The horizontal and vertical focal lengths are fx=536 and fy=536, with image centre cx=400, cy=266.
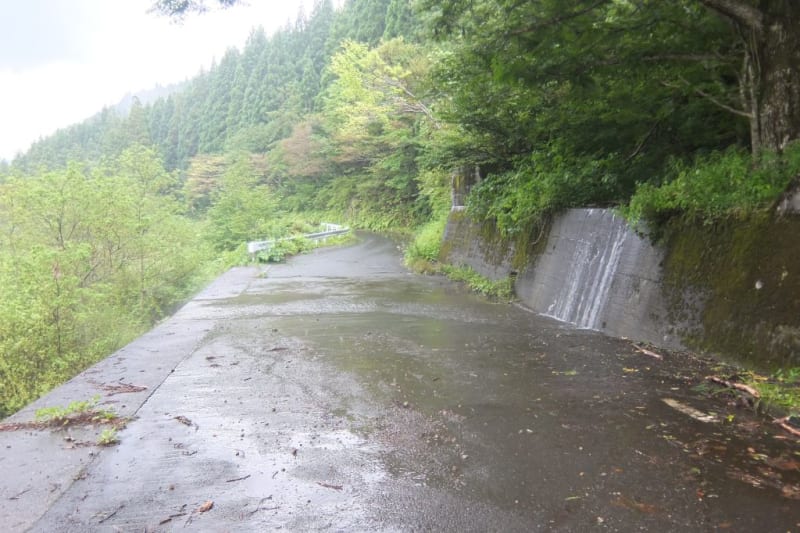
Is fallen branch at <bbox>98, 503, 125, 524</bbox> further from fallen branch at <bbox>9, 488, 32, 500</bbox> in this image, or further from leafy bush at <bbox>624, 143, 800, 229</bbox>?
leafy bush at <bbox>624, 143, 800, 229</bbox>

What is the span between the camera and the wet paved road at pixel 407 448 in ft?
8.95

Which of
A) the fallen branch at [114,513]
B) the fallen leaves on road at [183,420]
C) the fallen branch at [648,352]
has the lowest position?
the fallen leaves on road at [183,420]

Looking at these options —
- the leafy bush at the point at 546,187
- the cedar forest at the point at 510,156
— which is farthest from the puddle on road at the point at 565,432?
the leafy bush at the point at 546,187

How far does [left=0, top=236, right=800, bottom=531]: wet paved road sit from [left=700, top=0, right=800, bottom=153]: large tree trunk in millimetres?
2623

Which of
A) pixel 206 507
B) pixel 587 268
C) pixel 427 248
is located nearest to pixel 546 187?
pixel 587 268

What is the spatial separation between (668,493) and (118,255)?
1804 cm

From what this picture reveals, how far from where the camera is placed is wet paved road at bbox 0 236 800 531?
2.73 meters

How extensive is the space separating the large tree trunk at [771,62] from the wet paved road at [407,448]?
2623mm

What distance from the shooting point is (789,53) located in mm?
5309

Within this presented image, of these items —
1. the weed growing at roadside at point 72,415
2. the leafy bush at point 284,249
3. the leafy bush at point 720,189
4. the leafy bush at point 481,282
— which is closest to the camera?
the weed growing at roadside at point 72,415

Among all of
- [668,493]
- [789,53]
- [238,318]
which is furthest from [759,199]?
[238,318]

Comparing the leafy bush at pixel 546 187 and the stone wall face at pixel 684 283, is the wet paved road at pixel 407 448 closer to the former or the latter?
the stone wall face at pixel 684 283

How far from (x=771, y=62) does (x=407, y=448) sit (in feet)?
17.6

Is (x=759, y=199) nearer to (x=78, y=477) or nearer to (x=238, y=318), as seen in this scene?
(x=78, y=477)
